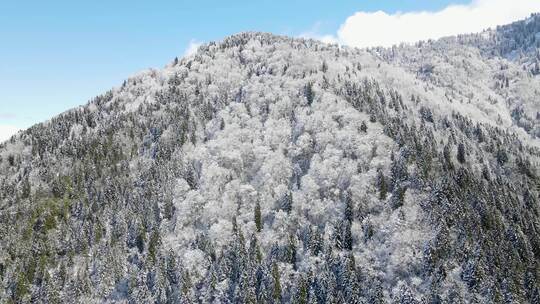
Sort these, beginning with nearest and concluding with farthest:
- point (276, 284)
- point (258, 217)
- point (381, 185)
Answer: point (276, 284), point (381, 185), point (258, 217)

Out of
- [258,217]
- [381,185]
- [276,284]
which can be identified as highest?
[381,185]

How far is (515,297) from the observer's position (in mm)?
143000

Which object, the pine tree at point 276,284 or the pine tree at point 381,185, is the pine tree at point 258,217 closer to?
the pine tree at point 276,284

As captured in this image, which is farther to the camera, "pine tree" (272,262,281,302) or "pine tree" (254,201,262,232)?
"pine tree" (254,201,262,232)

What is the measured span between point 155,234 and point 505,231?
137579 mm

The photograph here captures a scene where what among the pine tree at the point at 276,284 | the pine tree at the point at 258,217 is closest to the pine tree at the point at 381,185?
the pine tree at the point at 276,284

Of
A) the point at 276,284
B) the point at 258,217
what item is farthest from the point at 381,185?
the point at 276,284

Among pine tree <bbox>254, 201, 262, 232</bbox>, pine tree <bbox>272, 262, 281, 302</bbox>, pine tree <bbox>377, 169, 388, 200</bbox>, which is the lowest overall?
pine tree <bbox>272, 262, 281, 302</bbox>

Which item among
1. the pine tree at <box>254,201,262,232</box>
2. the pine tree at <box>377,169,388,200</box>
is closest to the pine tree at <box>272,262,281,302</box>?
the pine tree at <box>254,201,262,232</box>

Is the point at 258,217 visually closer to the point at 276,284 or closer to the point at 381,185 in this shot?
the point at 276,284

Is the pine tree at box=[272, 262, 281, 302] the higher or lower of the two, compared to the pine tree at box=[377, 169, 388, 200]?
lower

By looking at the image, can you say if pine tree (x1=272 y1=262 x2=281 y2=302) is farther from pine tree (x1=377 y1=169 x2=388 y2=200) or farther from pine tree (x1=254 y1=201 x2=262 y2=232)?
pine tree (x1=377 y1=169 x2=388 y2=200)

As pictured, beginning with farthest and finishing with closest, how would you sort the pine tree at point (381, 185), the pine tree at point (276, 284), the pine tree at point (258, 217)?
the pine tree at point (258, 217) < the pine tree at point (381, 185) < the pine tree at point (276, 284)

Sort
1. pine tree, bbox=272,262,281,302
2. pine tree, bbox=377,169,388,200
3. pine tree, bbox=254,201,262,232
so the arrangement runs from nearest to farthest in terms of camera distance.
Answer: pine tree, bbox=272,262,281,302 < pine tree, bbox=377,169,388,200 < pine tree, bbox=254,201,262,232
